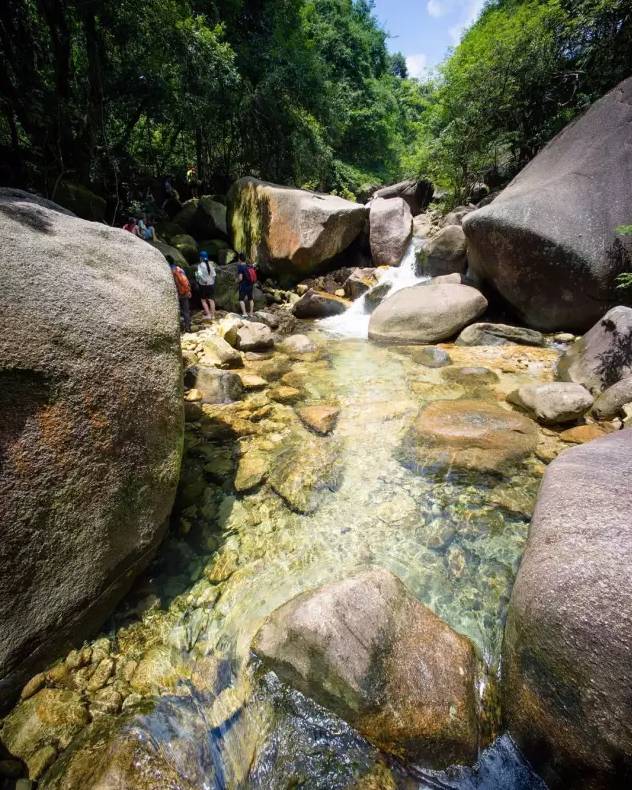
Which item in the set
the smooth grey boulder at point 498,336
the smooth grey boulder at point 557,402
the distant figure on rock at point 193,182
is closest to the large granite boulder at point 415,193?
the distant figure on rock at point 193,182

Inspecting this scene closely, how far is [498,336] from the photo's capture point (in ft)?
24.3

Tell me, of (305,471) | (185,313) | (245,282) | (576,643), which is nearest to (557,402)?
(305,471)

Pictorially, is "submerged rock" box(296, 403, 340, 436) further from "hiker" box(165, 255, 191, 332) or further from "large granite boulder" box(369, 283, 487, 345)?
"hiker" box(165, 255, 191, 332)

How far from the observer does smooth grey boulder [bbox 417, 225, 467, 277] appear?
991 cm

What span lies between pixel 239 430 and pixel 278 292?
800 cm

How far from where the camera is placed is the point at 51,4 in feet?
28.7

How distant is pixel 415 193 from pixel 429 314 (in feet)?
41.5

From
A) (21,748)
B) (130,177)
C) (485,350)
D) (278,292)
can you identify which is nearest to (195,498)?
(21,748)

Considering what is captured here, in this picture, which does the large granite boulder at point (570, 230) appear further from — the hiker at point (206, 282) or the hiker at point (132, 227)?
the hiker at point (132, 227)

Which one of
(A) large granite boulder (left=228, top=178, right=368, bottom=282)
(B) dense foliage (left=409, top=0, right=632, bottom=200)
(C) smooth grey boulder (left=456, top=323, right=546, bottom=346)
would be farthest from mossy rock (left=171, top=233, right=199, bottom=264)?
(B) dense foliage (left=409, top=0, right=632, bottom=200)

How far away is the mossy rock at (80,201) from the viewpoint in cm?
1014

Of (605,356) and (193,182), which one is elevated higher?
(193,182)

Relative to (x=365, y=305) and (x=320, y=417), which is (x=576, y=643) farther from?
(x=365, y=305)

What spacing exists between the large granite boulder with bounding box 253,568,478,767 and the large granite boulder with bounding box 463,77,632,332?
22.4ft
